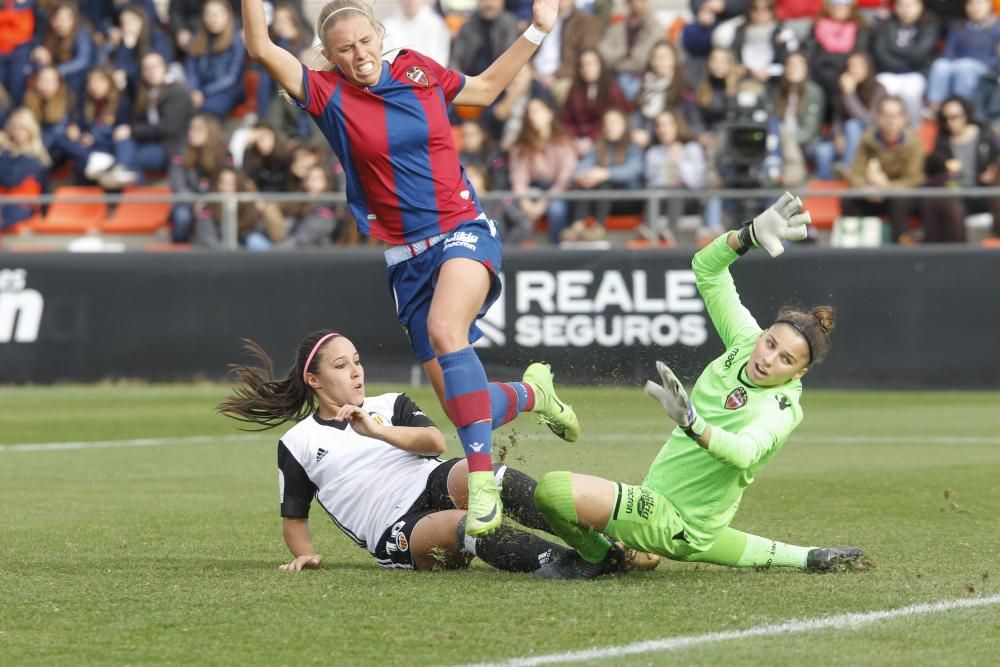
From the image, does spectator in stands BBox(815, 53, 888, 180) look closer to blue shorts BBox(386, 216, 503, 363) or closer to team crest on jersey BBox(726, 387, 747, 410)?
blue shorts BBox(386, 216, 503, 363)

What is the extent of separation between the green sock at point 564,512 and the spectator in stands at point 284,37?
1376cm

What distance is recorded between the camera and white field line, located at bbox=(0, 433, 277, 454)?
1277cm

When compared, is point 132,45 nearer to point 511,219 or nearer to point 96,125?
point 96,125

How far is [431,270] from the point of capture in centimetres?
737

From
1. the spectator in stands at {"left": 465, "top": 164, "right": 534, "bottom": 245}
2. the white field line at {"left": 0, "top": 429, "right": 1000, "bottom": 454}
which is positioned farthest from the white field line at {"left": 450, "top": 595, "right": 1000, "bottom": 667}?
the spectator in stands at {"left": 465, "top": 164, "right": 534, "bottom": 245}

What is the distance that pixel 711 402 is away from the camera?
6.72 meters

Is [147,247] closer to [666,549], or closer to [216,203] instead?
[216,203]

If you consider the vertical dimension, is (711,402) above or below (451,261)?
below

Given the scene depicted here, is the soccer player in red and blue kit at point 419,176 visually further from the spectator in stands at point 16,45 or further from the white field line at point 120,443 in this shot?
the spectator in stands at point 16,45

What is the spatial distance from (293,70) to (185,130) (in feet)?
44.3

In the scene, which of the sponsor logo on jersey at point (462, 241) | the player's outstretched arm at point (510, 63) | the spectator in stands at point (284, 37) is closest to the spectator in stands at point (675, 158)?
the spectator in stands at point (284, 37)

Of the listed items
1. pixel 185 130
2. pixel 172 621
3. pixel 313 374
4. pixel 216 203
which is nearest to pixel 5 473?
pixel 313 374

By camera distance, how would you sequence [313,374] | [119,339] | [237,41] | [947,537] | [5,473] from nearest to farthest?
[313,374]
[947,537]
[5,473]
[119,339]
[237,41]

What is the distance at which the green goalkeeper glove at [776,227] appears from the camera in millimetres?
6918
